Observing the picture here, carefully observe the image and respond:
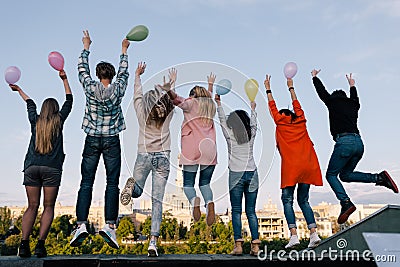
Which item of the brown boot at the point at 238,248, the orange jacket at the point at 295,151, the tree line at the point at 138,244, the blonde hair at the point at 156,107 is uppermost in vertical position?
the blonde hair at the point at 156,107

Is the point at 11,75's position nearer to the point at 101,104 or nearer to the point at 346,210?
the point at 101,104

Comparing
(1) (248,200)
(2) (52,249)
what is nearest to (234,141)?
(1) (248,200)

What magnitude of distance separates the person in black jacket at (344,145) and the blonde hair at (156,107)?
270 centimetres

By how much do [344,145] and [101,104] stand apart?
3.64m

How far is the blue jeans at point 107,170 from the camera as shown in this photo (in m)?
5.14

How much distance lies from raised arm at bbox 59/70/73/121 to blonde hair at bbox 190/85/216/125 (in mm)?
1622

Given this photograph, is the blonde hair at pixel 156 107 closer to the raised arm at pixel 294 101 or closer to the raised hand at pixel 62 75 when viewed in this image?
the raised hand at pixel 62 75

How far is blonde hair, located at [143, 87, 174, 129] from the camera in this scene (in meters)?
5.45

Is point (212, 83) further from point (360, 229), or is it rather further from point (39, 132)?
point (360, 229)

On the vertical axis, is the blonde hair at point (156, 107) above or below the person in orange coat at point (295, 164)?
above

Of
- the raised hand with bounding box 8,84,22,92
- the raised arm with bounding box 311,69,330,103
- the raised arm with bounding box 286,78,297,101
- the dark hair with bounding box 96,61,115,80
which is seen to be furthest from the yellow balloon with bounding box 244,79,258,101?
the raised hand with bounding box 8,84,22,92

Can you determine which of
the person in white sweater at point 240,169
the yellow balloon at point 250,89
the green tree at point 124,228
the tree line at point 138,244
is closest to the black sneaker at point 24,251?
the person in white sweater at point 240,169

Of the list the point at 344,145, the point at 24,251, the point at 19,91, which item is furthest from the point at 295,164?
the point at 19,91

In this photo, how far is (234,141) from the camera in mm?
5848
